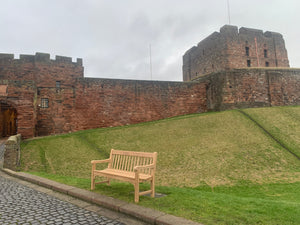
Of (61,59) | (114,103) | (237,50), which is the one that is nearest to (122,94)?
(114,103)

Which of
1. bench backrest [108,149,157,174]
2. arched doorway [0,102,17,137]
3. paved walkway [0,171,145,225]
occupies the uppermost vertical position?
arched doorway [0,102,17,137]

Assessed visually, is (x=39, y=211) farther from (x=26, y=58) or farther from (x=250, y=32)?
(x=250, y=32)

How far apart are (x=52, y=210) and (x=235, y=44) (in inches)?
1020

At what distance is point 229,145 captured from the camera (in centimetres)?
1012

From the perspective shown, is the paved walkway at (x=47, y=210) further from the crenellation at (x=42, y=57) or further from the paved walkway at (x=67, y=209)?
the crenellation at (x=42, y=57)

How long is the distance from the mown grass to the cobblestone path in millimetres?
867

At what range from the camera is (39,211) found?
12.0 feet

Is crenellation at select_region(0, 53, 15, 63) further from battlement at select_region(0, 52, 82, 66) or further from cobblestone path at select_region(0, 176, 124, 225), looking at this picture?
cobblestone path at select_region(0, 176, 124, 225)

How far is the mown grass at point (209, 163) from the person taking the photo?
366 cm

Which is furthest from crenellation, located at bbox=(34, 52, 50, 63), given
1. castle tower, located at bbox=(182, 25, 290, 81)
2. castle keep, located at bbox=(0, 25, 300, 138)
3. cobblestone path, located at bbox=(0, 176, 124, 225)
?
castle tower, located at bbox=(182, 25, 290, 81)

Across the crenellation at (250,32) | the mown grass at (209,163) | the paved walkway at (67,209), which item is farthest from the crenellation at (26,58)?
the crenellation at (250,32)

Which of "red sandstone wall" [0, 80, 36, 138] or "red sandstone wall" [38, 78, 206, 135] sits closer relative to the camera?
"red sandstone wall" [0, 80, 36, 138]

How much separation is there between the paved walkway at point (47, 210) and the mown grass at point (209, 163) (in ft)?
2.14

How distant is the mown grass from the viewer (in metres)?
3.66
